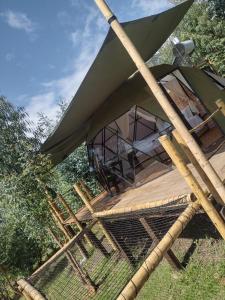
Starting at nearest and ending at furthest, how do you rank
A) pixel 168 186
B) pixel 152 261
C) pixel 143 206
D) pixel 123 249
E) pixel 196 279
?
pixel 152 261 < pixel 196 279 < pixel 143 206 < pixel 168 186 < pixel 123 249

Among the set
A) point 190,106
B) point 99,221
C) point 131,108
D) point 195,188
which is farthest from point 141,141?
point 195,188

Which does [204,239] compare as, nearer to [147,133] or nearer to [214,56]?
[147,133]

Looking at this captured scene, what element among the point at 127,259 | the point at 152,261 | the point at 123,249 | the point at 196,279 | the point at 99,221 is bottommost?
the point at 196,279

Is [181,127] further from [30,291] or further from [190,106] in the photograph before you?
[190,106]

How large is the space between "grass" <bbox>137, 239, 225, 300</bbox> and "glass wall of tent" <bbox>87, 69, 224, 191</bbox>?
2347 millimetres

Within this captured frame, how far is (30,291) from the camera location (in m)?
3.46

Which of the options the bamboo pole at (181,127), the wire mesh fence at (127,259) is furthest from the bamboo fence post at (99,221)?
the bamboo pole at (181,127)

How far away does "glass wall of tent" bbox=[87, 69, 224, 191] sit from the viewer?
25.4ft

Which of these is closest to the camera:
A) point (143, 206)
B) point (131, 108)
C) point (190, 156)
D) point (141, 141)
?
point (190, 156)

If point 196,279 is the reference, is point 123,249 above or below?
above

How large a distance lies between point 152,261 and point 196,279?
2.10 metres

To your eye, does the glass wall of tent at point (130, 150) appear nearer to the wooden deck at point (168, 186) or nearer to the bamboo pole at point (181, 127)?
the wooden deck at point (168, 186)

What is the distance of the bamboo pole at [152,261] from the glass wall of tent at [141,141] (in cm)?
362

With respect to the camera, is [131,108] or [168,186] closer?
[168,186]
